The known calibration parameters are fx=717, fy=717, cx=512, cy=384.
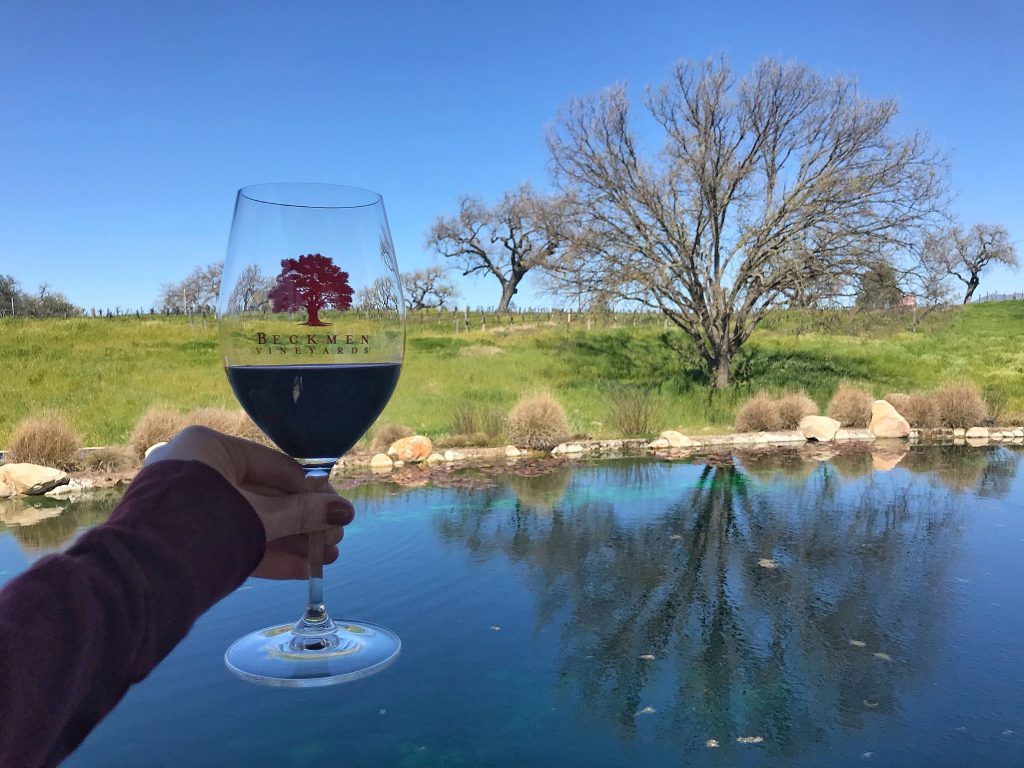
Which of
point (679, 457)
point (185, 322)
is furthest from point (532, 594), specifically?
point (185, 322)

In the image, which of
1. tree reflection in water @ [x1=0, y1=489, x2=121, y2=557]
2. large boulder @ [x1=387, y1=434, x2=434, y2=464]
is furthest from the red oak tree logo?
large boulder @ [x1=387, y1=434, x2=434, y2=464]

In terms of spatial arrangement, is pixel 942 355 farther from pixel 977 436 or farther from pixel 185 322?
pixel 185 322

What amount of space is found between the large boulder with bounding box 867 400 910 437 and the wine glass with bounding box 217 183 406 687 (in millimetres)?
8642

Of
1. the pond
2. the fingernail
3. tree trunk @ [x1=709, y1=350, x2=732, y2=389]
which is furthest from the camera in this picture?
tree trunk @ [x1=709, y1=350, x2=732, y2=389]

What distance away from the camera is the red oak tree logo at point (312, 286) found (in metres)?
0.83

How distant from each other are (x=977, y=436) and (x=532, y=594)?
7.63m

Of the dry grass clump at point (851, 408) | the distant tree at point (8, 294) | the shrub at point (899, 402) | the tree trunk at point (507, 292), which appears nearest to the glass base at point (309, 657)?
the dry grass clump at point (851, 408)

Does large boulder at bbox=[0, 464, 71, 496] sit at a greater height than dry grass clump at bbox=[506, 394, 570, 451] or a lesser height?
lesser

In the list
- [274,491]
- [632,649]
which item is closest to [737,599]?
[632,649]

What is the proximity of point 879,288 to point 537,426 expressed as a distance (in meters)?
9.34

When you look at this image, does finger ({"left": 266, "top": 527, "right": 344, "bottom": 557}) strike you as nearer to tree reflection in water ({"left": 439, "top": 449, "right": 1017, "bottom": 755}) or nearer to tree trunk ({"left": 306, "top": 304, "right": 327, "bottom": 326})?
tree trunk ({"left": 306, "top": 304, "right": 327, "bottom": 326})

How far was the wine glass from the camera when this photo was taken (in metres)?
0.80

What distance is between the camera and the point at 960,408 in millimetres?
8656

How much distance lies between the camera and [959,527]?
3.79 metres
